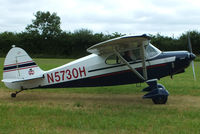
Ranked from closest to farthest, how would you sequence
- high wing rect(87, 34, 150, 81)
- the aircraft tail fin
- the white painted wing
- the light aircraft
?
the white painted wing < high wing rect(87, 34, 150, 81) < the light aircraft < the aircraft tail fin

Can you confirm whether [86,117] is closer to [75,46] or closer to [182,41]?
[182,41]

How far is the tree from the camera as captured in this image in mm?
56250

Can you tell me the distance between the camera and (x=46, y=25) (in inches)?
2430

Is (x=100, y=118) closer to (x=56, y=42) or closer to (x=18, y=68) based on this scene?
(x=18, y=68)

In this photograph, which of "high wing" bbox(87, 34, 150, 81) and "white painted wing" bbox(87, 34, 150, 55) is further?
"high wing" bbox(87, 34, 150, 81)

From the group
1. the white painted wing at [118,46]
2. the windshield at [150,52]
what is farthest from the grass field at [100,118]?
the white painted wing at [118,46]

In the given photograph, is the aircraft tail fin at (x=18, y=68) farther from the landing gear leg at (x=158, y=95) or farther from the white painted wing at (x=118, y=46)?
the landing gear leg at (x=158, y=95)

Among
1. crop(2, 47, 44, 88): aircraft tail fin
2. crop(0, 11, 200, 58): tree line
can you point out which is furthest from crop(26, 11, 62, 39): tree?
crop(2, 47, 44, 88): aircraft tail fin

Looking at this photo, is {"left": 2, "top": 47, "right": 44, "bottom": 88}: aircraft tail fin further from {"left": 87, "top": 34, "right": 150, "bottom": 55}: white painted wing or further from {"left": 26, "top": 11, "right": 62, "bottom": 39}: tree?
{"left": 26, "top": 11, "right": 62, "bottom": 39}: tree

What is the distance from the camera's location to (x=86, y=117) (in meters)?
6.15

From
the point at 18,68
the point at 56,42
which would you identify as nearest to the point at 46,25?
the point at 56,42

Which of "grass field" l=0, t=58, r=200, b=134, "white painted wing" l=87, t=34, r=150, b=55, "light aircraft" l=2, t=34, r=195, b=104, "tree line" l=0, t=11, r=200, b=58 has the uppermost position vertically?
"tree line" l=0, t=11, r=200, b=58

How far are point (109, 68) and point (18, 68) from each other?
12.1ft

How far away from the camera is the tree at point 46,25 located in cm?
5625
